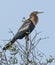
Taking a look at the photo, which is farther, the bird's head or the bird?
the bird's head

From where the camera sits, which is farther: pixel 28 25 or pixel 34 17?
pixel 34 17

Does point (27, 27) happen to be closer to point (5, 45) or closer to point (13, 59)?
point (5, 45)

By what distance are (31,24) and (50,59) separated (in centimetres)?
297

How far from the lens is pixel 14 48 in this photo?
4.57 m

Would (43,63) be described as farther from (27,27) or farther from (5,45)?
(27,27)

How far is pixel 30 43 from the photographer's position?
15.3 ft

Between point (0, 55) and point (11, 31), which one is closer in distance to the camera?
point (0, 55)

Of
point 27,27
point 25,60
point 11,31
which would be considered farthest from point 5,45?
point 27,27

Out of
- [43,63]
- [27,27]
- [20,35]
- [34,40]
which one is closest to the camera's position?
[43,63]

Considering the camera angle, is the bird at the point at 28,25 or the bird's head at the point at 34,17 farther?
the bird's head at the point at 34,17

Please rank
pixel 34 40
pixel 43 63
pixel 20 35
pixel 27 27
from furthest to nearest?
pixel 27 27, pixel 20 35, pixel 34 40, pixel 43 63

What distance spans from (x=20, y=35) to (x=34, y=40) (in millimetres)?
2139

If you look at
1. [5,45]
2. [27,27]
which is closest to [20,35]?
[27,27]

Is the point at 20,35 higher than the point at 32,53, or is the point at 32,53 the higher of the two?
the point at 32,53
